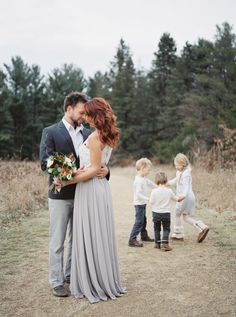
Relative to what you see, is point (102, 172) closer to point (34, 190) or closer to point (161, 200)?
point (161, 200)

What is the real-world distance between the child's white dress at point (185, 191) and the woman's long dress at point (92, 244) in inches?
121

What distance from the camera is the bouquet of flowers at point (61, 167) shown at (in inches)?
185

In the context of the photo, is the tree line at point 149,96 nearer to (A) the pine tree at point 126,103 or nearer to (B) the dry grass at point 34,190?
(A) the pine tree at point 126,103

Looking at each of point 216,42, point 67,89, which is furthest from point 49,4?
point 67,89

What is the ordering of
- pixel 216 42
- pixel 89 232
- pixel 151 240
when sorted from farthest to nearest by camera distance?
pixel 216 42
pixel 151 240
pixel 89 232

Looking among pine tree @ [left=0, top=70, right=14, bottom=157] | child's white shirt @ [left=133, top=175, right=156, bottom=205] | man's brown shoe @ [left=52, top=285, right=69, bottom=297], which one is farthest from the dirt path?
pine tree @ [left=0, top=70, right=14, bottom=157]

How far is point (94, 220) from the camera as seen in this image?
Answer: 488 centimetres

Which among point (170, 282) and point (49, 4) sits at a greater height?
point (49, 4)

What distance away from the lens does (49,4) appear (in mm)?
16047

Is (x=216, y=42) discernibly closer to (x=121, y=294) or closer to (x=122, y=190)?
(x=122, y=190)

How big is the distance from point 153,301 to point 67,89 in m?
45.4

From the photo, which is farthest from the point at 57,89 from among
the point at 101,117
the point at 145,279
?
the point at 101,117

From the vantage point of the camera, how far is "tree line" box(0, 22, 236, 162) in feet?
98.9

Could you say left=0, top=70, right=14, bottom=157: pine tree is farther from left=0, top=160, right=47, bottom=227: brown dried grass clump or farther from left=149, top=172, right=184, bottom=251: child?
left=149, top=172, right=184, bottom=251: child
